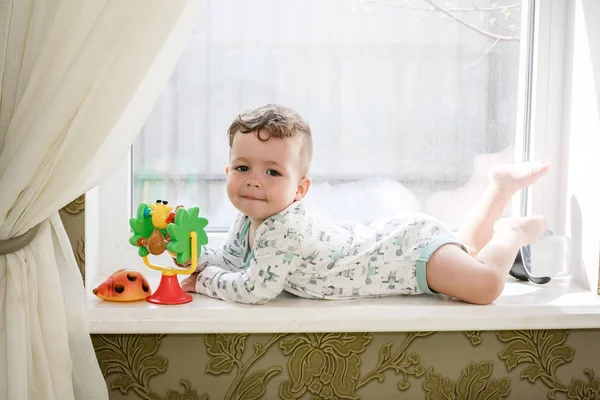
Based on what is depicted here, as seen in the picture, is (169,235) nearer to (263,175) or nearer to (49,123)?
(263,175)

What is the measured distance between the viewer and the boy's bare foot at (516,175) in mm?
1714

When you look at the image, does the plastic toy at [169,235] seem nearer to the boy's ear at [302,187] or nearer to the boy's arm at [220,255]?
the boy's arm at [220,255]

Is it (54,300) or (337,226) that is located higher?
(337,226)

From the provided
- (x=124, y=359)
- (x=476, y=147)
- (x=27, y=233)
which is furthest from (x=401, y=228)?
(x=27, y=233)

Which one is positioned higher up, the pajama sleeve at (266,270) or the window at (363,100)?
the window at (363,100)

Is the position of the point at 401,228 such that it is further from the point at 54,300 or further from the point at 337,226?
the point at 54,300

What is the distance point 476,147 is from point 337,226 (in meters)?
0.47

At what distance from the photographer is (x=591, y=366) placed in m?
1.64

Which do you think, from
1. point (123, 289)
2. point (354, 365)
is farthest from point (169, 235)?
point (354, 365)

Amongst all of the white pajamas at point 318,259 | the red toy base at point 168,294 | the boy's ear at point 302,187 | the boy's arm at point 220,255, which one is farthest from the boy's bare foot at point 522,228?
the red toy base at point 168,294

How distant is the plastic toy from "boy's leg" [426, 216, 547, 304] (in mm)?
509

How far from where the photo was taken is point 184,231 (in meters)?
1.46

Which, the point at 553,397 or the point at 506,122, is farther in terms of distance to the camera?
the point at 506,122

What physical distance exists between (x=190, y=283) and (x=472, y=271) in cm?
62
